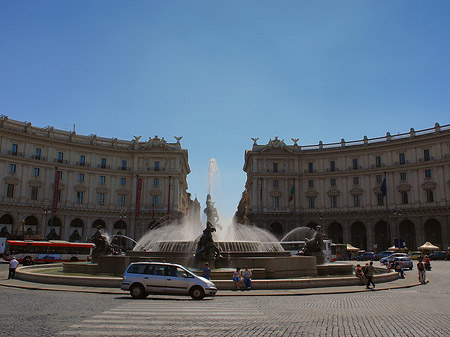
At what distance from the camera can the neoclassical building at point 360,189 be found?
66125 mm

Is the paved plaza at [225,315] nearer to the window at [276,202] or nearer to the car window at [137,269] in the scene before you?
the car window at [137,269]

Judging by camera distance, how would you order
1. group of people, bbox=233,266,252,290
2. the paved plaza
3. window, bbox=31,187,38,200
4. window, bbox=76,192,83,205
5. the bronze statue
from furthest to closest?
window, bbox=76,192,83,205
window, bbox=31,187,38,200
the bronze statue
group of people, bbox=233,266,252,290
the paved plaza

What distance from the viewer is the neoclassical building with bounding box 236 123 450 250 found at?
2603 inches

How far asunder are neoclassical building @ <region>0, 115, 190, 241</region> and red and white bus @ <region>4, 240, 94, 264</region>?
688 inches

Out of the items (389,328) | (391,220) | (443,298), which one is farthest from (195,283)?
(391,220)

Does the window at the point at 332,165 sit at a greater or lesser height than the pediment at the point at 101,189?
greater

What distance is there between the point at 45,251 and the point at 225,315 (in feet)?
121

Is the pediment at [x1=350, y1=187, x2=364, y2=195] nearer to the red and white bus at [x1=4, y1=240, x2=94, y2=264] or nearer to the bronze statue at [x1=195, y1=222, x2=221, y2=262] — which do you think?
the red and white bus at [x1=4, y1=240, x2=94, y2=264]

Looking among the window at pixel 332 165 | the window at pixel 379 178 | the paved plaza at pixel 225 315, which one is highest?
the window at pixel 332 165

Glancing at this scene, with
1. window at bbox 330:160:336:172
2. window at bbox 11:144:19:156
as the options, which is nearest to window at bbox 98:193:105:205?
window at bbox 11:144:19:156

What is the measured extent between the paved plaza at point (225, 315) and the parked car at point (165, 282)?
0.38m

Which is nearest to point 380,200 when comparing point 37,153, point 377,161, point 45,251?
point 377,161

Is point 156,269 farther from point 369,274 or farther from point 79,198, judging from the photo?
point 79,198

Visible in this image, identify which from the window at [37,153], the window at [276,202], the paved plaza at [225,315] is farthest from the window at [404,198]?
the window at [37,153]
